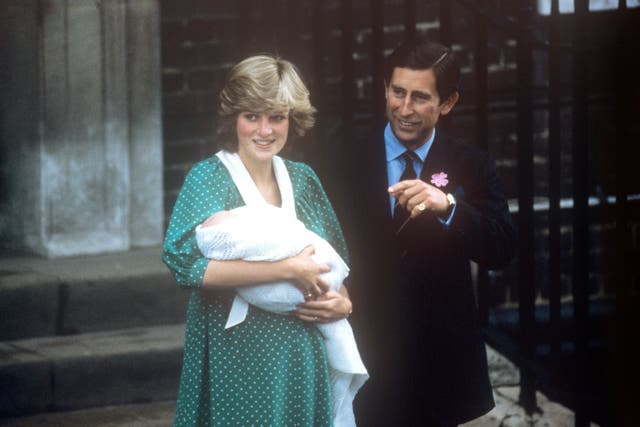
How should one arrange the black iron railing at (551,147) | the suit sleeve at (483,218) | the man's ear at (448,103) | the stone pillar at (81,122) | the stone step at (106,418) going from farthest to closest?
1. the stone pillar at (81,122)
2. the stone step at (106,418)
3. the black iron railing at (551,147)
4. the man's ear at (448,103)
5. the suit sleeve at (483,218)

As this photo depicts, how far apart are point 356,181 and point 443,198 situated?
380 mm

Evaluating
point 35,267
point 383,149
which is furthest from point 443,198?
point 35,267

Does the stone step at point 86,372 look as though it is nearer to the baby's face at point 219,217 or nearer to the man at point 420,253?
the man at point 420,253

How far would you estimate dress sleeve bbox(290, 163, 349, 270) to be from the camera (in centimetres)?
321

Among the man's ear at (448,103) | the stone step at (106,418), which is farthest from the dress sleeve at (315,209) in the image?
the stone step at (106,418)

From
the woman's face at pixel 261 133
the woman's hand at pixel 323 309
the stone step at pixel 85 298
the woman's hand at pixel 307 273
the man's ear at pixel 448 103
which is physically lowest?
the stone step at pixel 85 298

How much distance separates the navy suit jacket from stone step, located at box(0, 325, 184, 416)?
131cm

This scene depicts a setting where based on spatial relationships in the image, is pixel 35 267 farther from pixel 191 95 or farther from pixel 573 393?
pixel 573 393

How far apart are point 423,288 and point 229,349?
0.59 meters

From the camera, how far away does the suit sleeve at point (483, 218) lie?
319 centimetres

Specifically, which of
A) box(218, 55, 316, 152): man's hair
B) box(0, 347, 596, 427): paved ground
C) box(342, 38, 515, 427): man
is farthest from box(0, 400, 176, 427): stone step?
box(218, 55, 316, 152): man's hair

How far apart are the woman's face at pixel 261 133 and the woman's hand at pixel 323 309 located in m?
0.37

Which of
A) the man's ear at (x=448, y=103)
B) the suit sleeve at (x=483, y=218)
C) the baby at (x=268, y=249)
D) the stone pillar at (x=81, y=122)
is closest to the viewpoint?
the baby at (x=268, y=249)

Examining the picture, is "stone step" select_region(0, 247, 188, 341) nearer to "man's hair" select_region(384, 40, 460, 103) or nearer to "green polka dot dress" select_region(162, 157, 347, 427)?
"green polka dot dress" select_region(162, 157, 347, 427)
